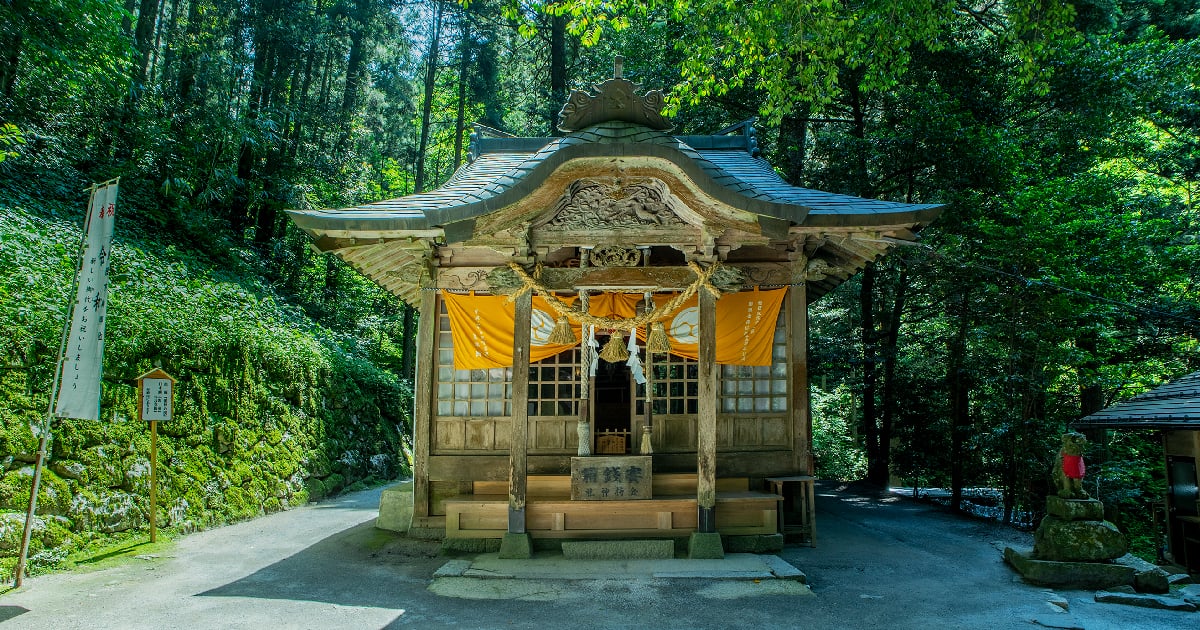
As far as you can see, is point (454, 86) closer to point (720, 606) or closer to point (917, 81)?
point (917, 81)

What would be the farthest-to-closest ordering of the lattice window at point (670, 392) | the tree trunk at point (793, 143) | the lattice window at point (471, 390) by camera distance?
the tree trunk at point (793, 143), the lattice window at point (670, 392), the lattice window at point (471, 390)

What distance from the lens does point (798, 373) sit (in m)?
8.76

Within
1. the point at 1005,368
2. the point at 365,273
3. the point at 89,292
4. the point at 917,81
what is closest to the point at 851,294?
the point at 917,81

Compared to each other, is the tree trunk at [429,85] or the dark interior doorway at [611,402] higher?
the tree trunk at [429,85]

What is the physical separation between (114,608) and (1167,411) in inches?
417

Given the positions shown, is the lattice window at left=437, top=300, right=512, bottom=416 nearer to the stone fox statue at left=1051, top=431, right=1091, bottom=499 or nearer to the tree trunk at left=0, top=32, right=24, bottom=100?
the stone fox statue at left=1051, top=431, right=1091, bottom=499

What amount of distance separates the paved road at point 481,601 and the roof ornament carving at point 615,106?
4.56m

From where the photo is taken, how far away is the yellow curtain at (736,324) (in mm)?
8328

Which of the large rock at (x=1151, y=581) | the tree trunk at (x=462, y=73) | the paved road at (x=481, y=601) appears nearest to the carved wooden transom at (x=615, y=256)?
the paved road at (x=481, y=601)

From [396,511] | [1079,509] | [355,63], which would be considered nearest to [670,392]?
[396,511]

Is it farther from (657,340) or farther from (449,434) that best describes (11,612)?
(657,340)

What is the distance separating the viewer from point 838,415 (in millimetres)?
19969

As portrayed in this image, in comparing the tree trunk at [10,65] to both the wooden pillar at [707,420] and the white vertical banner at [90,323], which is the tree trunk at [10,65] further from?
the wooden pillar at [707,420]

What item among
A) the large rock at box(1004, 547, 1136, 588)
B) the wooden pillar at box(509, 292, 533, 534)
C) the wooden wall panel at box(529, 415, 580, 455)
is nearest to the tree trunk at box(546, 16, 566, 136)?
the wooden wall panel at box(529, 415, 580, 455)
